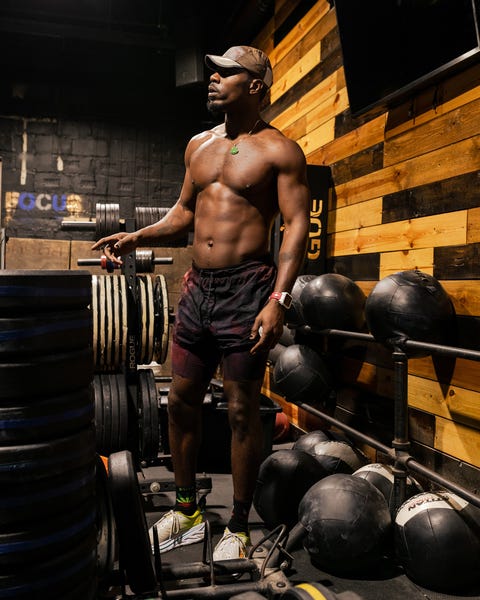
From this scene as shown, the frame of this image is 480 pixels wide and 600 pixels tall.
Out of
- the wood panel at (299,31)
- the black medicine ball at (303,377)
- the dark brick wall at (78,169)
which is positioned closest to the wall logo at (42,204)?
the dark brick wall at (78,169)

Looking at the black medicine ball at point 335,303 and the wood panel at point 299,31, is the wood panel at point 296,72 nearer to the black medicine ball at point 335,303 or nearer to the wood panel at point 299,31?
the wood panel at point 299,31

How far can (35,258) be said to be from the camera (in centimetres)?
614

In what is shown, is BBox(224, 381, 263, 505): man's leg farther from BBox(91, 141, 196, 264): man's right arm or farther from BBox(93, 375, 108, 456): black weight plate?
BBox(93, 375, 108, 456): black weight plate

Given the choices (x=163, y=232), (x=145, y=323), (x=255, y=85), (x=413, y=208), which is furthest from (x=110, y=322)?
(x=413, y=208)

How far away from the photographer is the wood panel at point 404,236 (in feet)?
8.10

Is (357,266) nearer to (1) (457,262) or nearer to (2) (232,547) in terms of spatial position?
(1) (457,262)

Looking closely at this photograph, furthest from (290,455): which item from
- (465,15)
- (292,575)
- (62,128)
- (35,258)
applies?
(62,128)

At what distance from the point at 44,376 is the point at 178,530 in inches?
46.3

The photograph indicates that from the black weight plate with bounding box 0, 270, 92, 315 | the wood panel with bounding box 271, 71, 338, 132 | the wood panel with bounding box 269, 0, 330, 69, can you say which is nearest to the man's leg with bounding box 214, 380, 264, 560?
the black weight plate with bounding box 0, 270, 92, 315

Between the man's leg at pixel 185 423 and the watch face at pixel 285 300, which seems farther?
the man's leg at pixel 185 423

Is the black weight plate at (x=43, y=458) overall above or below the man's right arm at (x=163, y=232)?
below

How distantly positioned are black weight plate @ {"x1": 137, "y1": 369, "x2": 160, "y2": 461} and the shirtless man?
80cm

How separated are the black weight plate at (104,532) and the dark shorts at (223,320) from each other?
618 mm

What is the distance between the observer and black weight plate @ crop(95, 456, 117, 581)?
1.70 m
